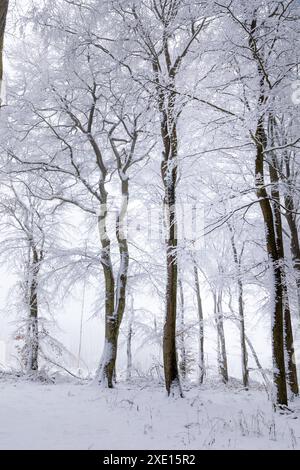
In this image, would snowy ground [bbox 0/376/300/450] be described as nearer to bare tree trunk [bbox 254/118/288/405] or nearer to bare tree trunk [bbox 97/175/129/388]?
bare tree trunk [bbox 254/118/288/405]

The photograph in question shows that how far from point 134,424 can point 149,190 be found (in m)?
9.92

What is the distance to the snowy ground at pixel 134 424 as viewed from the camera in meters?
4.55

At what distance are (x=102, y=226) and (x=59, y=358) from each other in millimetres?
6526

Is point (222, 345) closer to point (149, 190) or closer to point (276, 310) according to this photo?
point (149, 190)

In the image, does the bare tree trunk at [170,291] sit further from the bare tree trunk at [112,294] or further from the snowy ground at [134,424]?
the bare tree trunk at [112,294]

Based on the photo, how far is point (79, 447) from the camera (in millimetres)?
4273

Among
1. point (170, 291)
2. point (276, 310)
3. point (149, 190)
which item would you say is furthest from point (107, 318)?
point (276, 310)

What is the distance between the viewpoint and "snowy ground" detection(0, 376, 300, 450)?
455cm

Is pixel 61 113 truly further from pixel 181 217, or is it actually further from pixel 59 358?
pixel 59 358

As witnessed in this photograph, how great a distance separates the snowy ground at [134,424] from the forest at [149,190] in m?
0.05

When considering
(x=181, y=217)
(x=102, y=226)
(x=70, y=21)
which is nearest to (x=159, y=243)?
(x=102, y=226)

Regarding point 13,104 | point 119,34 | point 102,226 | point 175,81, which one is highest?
point 119,34

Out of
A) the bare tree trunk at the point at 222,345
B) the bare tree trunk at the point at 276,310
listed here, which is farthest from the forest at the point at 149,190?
the bare tree trunk at the point at 222,345

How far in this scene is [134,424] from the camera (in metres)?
5.80
